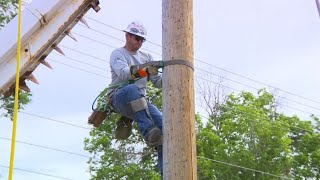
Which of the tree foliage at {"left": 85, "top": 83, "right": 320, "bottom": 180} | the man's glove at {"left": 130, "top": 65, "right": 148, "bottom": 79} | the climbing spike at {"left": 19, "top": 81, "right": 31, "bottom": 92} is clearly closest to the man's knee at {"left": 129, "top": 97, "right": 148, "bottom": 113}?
the man's glove at {"left": 130, "top": 65, "right": 148, "bottom": 79}

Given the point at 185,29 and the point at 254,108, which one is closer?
the point at 185,29

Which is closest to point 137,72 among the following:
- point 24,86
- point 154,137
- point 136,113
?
point 136,113

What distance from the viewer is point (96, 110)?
4863mm

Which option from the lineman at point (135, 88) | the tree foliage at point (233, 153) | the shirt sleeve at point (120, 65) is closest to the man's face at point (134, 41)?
the lineman at point (135, 88)

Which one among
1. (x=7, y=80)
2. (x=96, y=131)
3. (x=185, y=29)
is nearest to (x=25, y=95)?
(x=96, y=131)

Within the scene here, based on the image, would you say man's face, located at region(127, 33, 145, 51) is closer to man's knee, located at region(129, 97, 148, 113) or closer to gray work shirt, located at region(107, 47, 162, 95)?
gray work shirt, located at region(107, 47, 162, 95)

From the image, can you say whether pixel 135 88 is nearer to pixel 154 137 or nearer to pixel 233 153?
pixel 154 137

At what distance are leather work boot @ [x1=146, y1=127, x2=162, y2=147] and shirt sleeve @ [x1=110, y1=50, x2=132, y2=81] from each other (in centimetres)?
47

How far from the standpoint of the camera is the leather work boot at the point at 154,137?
402 centimetres

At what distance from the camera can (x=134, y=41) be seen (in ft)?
15.2

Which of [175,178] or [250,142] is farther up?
[250,142]

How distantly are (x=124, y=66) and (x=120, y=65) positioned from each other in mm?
33

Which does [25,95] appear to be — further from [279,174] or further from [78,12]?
[279,174]

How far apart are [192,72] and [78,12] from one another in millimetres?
1851
